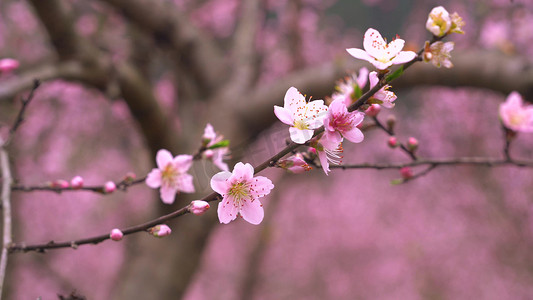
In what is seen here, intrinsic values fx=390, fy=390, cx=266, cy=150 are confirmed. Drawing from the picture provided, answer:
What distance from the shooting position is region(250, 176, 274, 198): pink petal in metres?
0.74

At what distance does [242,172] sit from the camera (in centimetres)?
71

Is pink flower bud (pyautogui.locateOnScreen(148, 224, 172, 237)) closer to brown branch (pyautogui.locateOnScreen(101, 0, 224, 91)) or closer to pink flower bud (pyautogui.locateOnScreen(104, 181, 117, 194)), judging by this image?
pink flower bud (pyautogui.locateOnScreen(104, 181, 117, 194))

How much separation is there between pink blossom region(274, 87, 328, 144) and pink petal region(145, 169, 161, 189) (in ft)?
1.54

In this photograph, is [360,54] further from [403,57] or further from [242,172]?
[242,172]

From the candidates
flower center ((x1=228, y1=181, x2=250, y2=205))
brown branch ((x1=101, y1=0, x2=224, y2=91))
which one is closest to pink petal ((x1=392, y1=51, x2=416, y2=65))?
flower center ((x1=228, y1=181, x2=250, y2=205))

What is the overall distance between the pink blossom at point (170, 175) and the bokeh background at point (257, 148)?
0.29 feet

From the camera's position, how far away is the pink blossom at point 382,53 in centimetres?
69

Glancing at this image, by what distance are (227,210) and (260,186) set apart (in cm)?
8

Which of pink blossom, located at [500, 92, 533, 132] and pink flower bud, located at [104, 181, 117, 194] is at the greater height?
pink flower bud, located at [104, 181, 117, 194]

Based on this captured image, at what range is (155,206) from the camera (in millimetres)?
2789

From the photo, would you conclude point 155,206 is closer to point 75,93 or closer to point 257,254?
point 257,254

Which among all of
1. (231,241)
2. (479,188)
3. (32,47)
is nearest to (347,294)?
(231,241)

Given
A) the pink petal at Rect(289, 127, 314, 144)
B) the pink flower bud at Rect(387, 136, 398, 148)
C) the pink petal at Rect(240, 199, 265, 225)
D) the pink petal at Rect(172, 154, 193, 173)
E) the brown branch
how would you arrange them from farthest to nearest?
the brown branch → the pink flower bud at Rect(387, 136, 398, 148) → the pink petal at Rect(172, 154, 193, 173) → the pink petal at Rect(240, 199, 265, 225) → the pink petal at Rect(289, 127, 314, 144)

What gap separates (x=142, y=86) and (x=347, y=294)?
5.55 m
